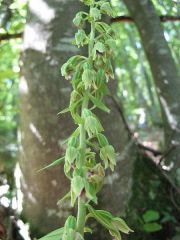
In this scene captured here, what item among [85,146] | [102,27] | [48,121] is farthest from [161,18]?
[85,146]

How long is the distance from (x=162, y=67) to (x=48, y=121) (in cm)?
105

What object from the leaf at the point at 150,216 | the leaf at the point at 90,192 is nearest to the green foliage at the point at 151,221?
the leaf at the point at 150,216

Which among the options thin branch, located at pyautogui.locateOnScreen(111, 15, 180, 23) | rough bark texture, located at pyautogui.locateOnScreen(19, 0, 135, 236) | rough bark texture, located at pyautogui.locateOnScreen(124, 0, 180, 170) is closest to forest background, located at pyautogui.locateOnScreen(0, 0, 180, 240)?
rough bark texture, located at pyautogui.locateOnScreen(19, 0, 135, 236)

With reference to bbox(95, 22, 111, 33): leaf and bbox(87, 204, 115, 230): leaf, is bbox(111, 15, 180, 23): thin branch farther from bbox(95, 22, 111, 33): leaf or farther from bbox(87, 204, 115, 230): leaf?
A: bbox(87, 204, 115, 230): leaf

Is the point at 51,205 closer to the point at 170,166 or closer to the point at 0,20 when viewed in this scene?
the point at 170,166

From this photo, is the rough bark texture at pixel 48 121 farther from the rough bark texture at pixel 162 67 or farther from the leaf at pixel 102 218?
the leaf at pixel 102 218

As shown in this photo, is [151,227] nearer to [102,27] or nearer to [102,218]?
[102,218]

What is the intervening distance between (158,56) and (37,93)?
3.46 ft

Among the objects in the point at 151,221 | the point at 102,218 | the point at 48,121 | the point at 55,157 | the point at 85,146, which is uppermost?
the point at 85,146

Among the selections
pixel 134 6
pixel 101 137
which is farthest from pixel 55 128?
pixel 134 6

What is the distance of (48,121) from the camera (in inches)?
72.1

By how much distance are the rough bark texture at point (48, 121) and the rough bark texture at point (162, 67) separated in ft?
→ 1.53

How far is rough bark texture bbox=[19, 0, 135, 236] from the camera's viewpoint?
5.89 feet

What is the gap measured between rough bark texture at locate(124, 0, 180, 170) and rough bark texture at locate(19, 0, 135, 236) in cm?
47
